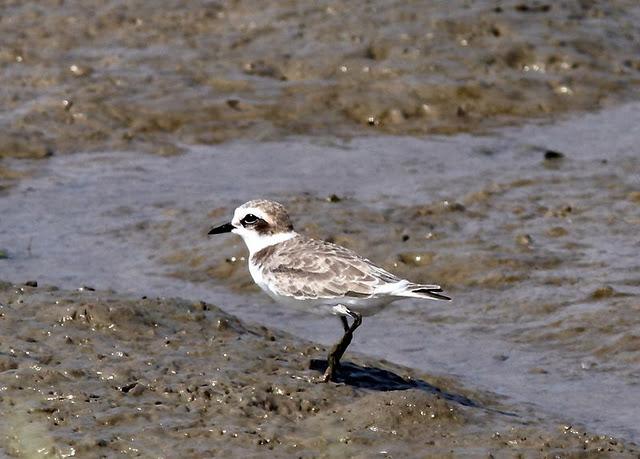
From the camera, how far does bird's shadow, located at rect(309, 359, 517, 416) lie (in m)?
9.22

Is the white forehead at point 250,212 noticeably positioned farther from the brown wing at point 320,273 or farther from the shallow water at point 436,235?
the shallow water at point 436,235

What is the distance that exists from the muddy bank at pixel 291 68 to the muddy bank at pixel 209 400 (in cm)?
537

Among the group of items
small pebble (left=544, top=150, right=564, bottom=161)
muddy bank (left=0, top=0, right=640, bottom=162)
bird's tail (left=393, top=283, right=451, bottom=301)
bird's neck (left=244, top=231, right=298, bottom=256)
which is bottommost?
small pebble (left=544, top=150, right=564, bottom=161)

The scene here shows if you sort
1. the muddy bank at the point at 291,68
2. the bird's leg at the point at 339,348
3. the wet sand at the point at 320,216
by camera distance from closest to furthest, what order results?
the wet sand at the point at 320,216
the bird's leg at the point at 339,348
the muddy bank at the point at 291,68

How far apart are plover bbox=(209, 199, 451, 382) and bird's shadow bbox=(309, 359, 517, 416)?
0.62 feet

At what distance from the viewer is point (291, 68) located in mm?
16516

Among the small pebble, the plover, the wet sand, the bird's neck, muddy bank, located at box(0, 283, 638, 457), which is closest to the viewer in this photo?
muddy bank, located at box(0, 283, 638, 457)

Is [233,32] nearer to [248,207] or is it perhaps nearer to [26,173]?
[26,173]

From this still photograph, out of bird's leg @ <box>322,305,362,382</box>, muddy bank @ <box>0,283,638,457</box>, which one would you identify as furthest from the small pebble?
bird's leg @ <box>322,305,362,382</box>

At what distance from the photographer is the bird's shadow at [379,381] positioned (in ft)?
30.2

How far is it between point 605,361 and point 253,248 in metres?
2.76

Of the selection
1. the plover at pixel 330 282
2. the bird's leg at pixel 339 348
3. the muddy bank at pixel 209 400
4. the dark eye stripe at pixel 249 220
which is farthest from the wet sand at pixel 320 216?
the dark eye stripe at pixel 249 220

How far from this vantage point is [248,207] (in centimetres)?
1010

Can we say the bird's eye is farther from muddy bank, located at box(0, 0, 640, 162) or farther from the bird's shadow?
muddy bank, located at box(0, 0, 640, 162)
